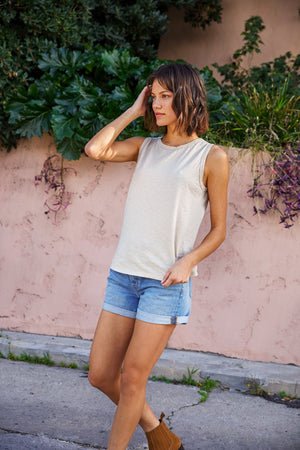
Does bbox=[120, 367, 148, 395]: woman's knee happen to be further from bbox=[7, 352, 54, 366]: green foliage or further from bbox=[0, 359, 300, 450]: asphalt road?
bbox=[7, 352, 54, 366]: green foliage

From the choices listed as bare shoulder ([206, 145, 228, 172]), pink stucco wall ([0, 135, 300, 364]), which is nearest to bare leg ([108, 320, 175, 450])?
bare shoulder ([206, 145, 228, 172])

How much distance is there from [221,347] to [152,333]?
6.76 feet

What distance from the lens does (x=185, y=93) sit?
92.9 inches

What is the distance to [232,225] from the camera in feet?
13.6

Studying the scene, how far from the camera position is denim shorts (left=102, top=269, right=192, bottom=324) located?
2270 millimetres

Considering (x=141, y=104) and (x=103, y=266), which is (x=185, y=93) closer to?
(x=141, y=104)

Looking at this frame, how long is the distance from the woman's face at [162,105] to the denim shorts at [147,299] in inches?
29.7

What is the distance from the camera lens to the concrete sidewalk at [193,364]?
12.5 ft

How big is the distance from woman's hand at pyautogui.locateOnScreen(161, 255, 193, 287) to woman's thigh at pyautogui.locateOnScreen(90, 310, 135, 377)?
33 centimetres

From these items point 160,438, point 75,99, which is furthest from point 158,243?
point 75,99

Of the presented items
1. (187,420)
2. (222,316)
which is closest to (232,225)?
(222,316)

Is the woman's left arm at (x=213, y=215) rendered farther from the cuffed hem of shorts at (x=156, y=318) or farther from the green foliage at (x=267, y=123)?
the green foliage at (x=267, y=123)

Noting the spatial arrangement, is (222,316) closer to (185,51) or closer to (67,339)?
(67,339)

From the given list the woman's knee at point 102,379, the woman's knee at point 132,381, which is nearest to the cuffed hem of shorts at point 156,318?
the woman's knee at point 132,381
